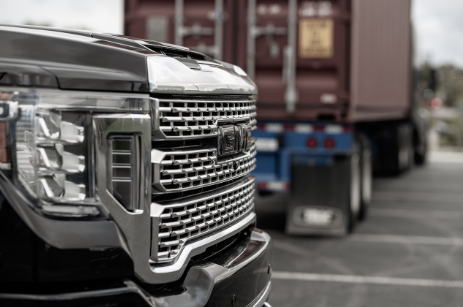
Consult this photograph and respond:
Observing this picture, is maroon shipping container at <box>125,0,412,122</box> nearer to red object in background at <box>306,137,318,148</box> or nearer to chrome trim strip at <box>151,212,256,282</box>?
red object in background at <box>306,137,318,148</box>

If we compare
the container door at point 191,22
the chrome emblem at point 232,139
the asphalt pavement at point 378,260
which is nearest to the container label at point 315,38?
the container door at point 191,22

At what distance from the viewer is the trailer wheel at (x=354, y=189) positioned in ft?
27.0

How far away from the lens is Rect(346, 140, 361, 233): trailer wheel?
8234 millimetres

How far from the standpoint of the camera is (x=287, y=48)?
7.99m

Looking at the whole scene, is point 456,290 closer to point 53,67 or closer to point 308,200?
point 308,200

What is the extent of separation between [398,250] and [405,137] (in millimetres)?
10888

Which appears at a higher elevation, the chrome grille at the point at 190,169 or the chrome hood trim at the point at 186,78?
the chrome hood trim at the point at 186,78

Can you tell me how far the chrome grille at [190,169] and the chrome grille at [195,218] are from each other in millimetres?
70

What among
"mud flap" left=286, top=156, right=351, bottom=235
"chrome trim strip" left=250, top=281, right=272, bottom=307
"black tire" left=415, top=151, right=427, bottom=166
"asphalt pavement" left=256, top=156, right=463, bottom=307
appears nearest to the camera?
"chrome trim strip" left=250, top=281, right=272, bottom=307

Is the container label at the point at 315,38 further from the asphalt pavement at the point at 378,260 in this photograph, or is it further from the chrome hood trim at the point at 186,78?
the chrome hood trim at the point at 186,78

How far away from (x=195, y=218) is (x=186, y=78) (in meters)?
0.56

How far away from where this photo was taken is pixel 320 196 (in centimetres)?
817

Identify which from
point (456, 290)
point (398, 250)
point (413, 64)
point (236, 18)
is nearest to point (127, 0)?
point (236, 18)

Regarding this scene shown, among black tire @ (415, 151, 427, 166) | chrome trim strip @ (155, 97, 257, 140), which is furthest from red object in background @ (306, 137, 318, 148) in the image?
black tire @ (415, 151, 427, 166)
